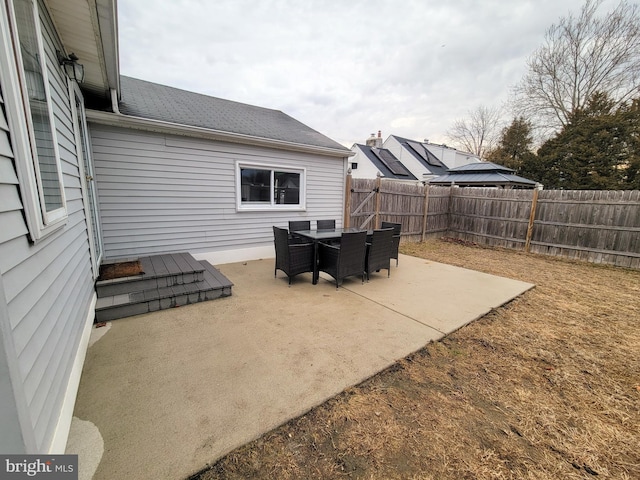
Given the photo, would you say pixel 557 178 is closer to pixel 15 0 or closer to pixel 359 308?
pixel 359 308

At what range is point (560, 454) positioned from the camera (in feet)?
5.21

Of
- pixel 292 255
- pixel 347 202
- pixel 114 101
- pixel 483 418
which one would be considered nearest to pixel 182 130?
pixel 114 101

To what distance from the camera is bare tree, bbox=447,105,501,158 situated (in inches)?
824

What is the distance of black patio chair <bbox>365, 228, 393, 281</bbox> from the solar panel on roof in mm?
12571

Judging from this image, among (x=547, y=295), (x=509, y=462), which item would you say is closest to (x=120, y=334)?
(x=509, y=462)

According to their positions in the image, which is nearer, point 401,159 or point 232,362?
point 232,362

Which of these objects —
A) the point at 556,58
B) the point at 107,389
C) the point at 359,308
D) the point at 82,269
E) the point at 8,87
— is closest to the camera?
the point at 8,87

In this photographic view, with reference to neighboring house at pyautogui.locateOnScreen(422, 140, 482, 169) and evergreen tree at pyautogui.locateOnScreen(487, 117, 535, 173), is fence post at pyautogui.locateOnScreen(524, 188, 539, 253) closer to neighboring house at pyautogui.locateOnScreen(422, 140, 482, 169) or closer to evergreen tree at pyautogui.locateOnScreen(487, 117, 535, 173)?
evergreen tree at pyautogui.locateOnScreen(487, 117, 535, 173)

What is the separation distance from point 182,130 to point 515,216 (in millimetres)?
9351

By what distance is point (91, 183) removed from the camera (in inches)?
156

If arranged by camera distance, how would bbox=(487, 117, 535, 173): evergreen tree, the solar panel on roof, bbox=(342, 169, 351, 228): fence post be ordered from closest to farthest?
1. bbox=(342, 169, 351, 228): fence post
2. bbox=(487, 117, 535, 173): evergreen tree
3. the solar panel on roof

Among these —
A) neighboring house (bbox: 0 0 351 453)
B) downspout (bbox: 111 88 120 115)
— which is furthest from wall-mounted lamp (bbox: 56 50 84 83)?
downspout (bbox: 111 88 120 115)

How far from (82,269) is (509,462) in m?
3.95

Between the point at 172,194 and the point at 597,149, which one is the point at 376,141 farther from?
the point at 172,194
